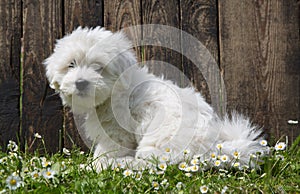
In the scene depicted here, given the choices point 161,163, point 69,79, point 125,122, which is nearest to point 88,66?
point 69,79

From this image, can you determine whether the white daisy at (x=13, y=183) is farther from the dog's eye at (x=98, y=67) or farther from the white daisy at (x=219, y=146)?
the white daisy at (x=219, y=146)

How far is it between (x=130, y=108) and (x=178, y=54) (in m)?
0.91

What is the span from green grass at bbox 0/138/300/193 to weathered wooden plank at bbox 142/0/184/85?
118 cm

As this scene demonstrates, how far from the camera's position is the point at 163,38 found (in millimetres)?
3650

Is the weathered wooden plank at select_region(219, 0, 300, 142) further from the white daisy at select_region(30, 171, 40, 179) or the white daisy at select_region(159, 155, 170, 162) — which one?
the white daisy at select_region(30, 171, 40, 179)

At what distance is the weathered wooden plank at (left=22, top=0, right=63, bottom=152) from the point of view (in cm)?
363

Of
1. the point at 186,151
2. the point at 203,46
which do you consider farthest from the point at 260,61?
the point at 186,151

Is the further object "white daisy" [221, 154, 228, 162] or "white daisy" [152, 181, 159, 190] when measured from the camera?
"white daisy" [221, 154, 228, 162]

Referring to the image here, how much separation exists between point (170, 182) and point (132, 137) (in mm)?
684

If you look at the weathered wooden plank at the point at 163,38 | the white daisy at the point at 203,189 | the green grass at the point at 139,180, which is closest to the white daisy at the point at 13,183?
the green grass at the point at 139,180

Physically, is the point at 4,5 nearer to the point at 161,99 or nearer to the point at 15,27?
the point at 15,27

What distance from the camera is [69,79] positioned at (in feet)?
9.34

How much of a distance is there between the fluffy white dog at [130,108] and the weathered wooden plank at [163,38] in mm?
572

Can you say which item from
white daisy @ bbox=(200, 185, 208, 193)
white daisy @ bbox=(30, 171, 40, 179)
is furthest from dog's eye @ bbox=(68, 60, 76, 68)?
white daisy @ bbox=(200, 185, 208, 193)
